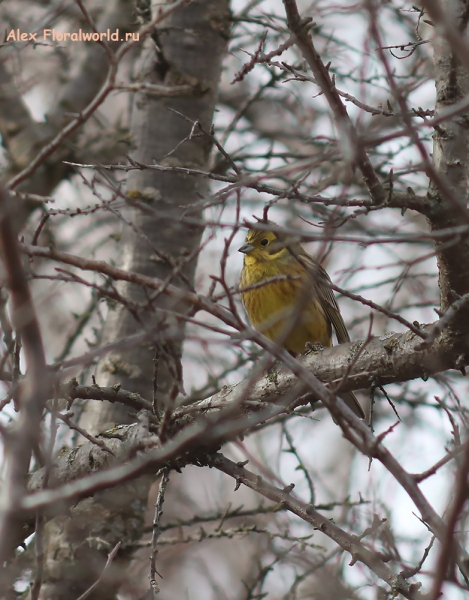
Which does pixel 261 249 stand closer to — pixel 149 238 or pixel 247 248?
pixel 247 248

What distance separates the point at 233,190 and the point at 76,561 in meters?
3.01

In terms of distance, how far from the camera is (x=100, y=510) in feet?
17.1

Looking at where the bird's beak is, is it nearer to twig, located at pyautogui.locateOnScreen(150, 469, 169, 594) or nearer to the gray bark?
the gray bark

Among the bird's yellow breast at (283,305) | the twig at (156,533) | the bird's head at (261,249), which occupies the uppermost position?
the bird's head at (261,249)

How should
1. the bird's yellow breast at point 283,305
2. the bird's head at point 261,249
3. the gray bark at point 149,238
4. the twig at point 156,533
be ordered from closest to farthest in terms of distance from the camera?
1. the twig at point 156,533
2. the gray bark at point 149,238
3. the bird's yellow breast at point 283,305
4. the bird's head at point 261,249

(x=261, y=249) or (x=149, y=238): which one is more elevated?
(x=261, y=249)

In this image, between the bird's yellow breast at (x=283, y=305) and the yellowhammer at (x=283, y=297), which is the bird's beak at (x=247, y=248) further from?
the bird's yellow breast at (x=283, y=305)

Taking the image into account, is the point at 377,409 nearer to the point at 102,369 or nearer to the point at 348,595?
the point at 102,369

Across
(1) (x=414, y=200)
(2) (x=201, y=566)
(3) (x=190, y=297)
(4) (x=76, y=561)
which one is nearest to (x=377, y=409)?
(2) (x=201, y=566)

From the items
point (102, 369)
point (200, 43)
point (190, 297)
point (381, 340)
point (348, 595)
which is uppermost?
point (200, 43)

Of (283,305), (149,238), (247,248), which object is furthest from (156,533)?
(247,248)

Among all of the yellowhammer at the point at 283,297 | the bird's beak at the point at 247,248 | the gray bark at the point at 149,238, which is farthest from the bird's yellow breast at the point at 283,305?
the gray bark at the point at 149,238

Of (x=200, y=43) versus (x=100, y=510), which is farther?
(x=200, y=43)

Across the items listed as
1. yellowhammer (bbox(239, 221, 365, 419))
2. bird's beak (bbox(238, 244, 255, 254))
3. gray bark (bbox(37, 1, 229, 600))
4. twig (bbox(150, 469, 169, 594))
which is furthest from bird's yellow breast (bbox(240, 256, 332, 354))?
twig (bbox(150, 469, 169, 594))
